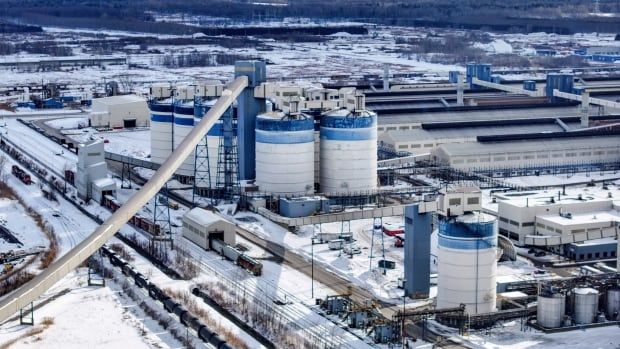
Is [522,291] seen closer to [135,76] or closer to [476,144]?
[476,144]

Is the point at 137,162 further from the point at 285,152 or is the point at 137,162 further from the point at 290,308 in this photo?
the point at 290,308

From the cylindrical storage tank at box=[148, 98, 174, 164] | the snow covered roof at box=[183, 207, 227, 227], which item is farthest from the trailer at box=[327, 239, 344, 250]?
the cylindrical storage tank at box=[148, 98, 174, 164]

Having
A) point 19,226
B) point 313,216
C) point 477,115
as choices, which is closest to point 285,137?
point 313,216

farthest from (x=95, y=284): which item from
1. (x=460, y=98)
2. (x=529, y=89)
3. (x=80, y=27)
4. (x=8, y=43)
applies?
(x=80, y=27)

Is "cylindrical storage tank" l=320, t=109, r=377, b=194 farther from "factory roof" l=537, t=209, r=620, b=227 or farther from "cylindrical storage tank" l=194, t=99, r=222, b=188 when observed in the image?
"factory roof" l=537, t=209, r=620, b=227

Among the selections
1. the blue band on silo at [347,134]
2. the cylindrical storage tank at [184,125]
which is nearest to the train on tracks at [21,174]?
the cylindrical storage tank at [184,125]
